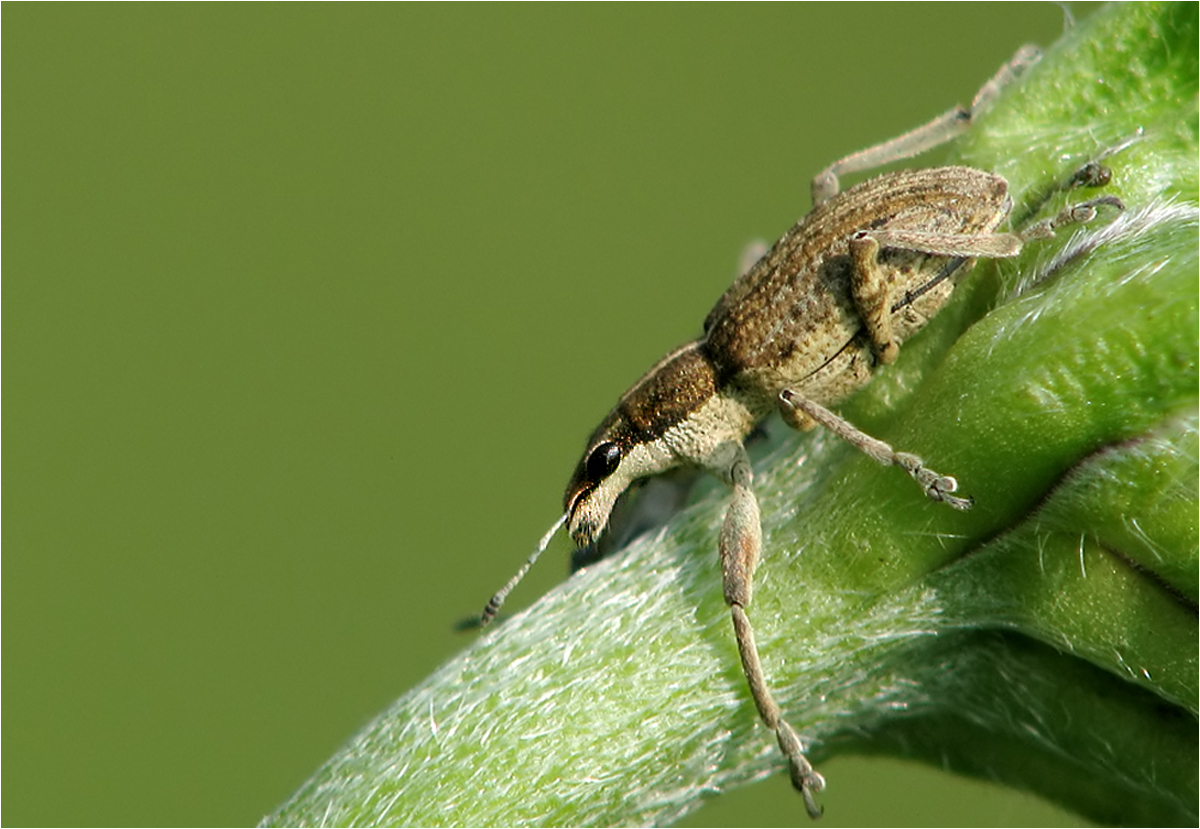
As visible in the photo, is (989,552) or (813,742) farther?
(813,742)

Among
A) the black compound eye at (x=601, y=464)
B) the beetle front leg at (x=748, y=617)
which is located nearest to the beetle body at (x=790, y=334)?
the black compound eye at (x=601, y=464)

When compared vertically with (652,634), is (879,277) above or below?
above

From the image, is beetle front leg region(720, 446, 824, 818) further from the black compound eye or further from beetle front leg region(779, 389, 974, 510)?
the black compound eye

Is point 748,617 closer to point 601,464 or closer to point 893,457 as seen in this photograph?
point 893,457

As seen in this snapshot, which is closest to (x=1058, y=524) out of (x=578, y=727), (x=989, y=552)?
(x=989, y=552)

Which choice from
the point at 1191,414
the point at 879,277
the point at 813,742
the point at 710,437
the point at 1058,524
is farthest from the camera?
the point at 710,437

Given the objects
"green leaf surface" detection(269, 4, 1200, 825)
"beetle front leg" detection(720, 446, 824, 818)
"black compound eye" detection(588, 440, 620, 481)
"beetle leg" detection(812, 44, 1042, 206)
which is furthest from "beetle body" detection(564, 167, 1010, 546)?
"beetle front leg" detection(720, 446, 824, 818)

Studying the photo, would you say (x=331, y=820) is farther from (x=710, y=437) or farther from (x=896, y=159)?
(x=896, y=159)
